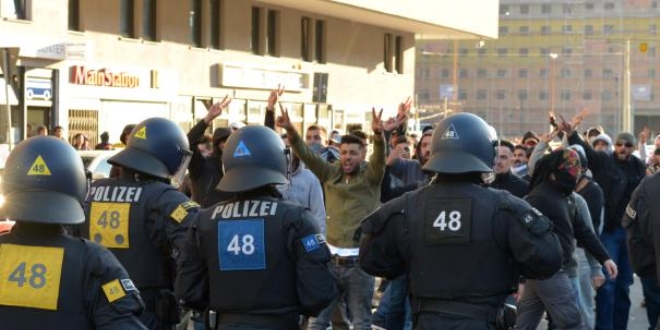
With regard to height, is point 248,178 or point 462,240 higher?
point 248,178

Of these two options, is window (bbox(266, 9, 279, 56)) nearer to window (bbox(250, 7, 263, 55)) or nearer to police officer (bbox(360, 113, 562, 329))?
window (bbox(250, 7, 263, 55))

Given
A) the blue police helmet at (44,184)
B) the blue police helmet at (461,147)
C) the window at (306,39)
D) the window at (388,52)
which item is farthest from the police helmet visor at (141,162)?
the window at (388,52)

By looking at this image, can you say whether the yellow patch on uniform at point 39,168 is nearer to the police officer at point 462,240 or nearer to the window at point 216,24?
the police officer at point 462,240

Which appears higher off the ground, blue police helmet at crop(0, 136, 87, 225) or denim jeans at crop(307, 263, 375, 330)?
blue police helmet at crop(0, 136, 87, 225)

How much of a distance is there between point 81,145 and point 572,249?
502 inches

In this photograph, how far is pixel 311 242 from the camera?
525cm

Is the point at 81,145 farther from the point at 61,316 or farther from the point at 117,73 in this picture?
the point at 61,316

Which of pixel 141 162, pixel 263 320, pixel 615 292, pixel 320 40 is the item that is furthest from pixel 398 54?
pixel 263 320

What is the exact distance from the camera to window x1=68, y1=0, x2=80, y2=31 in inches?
976

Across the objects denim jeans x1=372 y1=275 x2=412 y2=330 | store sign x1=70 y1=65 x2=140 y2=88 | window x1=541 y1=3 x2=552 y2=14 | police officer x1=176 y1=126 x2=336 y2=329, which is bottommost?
denim jeans x1=372 y1=275 x2=412 y2=330

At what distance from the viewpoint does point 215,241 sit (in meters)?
5.36

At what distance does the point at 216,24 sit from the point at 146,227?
958 inches

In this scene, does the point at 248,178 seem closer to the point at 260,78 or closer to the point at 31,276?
the point at 31,276

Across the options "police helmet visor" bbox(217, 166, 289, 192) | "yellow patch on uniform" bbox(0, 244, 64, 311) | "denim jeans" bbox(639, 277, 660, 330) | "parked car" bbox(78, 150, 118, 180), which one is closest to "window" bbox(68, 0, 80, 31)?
"parked car" bbox(78, 150, 118, 180)
